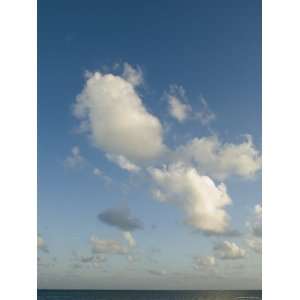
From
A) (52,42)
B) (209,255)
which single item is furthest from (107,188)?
(52,42)

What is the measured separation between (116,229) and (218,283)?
444 centimetres

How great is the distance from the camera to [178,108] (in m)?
14.7
